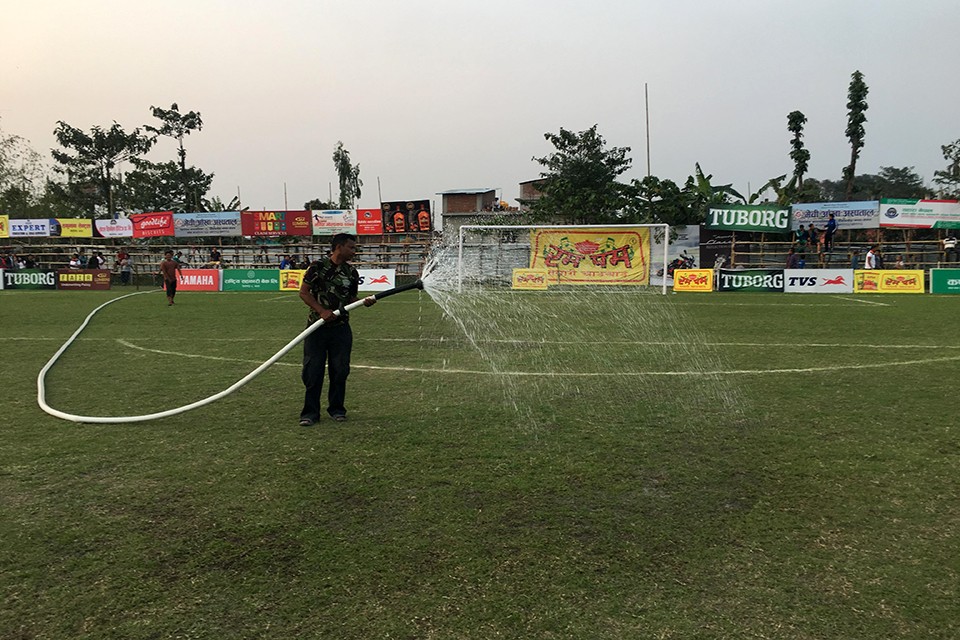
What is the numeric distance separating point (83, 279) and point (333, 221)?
12462mm

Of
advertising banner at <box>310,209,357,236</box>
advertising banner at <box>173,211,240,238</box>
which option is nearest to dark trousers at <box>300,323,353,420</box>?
advertising banner at <box>310,209,357,236</box>

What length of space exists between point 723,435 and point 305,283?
4023 millimetres

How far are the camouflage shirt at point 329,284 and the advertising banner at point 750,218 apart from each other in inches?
1194

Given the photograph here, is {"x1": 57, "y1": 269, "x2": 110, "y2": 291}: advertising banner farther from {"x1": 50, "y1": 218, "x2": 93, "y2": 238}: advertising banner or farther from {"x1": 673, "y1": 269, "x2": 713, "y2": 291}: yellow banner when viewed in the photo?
{"x1": 673, "y1": 269, "x2": 713, "y2": 291}: yellow banner

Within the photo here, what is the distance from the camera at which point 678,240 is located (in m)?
34.2

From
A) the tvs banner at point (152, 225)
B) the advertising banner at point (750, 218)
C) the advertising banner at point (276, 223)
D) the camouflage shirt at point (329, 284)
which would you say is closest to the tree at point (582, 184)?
the advertising banner at point (750, 218)

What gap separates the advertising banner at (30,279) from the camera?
30652 millimetres

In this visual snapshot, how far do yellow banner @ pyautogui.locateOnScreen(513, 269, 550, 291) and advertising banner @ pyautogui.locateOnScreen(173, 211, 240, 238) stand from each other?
1894cm

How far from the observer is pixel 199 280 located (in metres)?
29.8

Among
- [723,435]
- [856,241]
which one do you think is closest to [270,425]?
[723,435]

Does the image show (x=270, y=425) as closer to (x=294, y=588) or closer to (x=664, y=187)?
(x=294, y=588)

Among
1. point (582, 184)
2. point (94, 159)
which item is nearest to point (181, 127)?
point (94, 159)

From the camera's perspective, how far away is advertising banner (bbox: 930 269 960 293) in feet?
81.4

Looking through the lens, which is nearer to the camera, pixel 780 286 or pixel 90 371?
pixel 90 371
